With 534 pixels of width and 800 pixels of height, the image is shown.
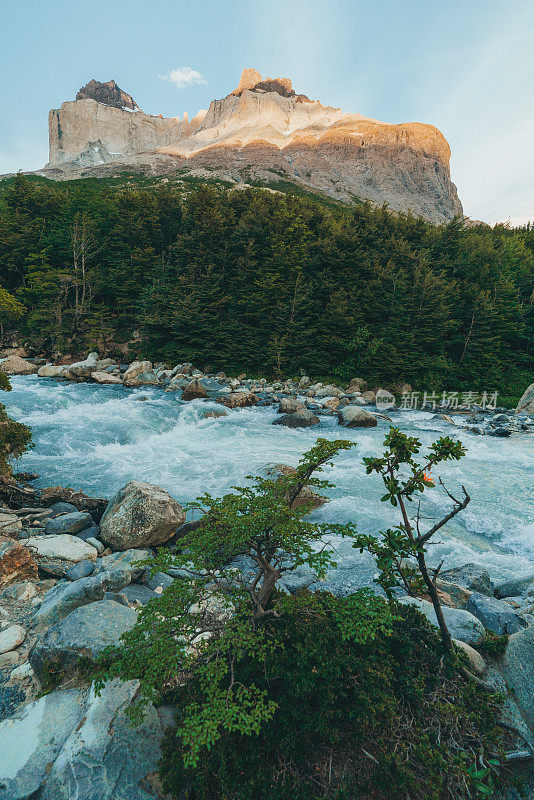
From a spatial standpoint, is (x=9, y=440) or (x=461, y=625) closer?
(x=461, y=625)

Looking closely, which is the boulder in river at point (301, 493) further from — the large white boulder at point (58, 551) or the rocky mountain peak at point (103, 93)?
the rocky mountain peak at point (103, 93)

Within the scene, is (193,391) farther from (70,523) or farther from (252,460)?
(70,523)

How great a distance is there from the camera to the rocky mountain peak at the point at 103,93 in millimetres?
144375

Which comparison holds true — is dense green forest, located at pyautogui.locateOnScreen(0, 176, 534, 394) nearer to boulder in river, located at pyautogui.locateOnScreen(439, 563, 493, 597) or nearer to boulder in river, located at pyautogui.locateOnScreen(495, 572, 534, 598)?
boulder in river, located at pyautogui.locateOnScreen(439, 563, 493, 597)

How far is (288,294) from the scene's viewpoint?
23.5m

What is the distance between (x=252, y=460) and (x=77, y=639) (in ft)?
24.6

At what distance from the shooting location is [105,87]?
14912 cm

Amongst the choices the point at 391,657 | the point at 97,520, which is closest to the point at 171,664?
the point at 391,657

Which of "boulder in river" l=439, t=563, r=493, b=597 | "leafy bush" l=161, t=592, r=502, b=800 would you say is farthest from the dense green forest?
"leafy bush" l=161, t=592, r=502, b=800

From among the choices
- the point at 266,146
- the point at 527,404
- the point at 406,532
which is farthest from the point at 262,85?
the point at 406,532

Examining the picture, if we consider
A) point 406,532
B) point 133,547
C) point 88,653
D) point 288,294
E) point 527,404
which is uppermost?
point 288,294

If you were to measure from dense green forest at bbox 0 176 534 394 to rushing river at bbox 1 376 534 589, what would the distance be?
753 centimetres

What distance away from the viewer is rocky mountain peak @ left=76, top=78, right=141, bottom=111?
14438 centimetres

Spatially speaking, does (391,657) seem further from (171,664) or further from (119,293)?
(119,293)
